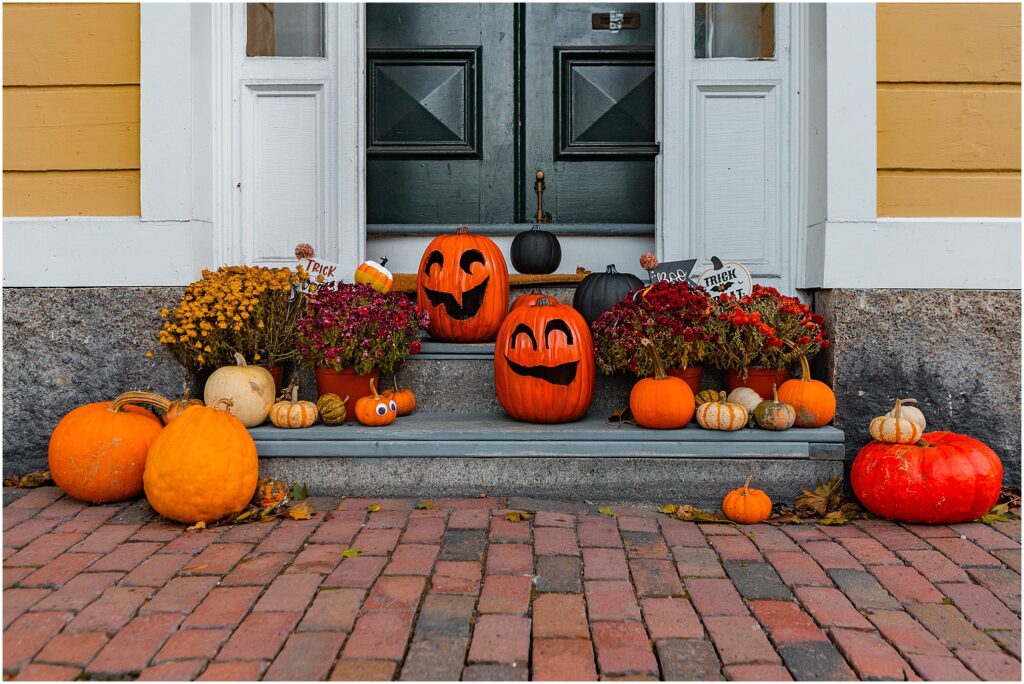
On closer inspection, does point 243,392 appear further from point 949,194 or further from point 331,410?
point 949,194

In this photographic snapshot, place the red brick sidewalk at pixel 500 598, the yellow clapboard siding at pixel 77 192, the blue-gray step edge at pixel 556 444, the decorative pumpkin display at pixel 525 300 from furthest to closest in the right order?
the decorative pumpkin display at pixel 525 300 → the yellow clapboard siding at pixel 77 192 → the blue-gray step edge at pixel 556 444 → the red brick sidewalk at pixel 500 598

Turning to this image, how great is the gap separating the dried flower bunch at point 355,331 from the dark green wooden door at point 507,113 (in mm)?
1200

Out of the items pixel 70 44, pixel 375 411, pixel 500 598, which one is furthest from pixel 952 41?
pixel 70 44

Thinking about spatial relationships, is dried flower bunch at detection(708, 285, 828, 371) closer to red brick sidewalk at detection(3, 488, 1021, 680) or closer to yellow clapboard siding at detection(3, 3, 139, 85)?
red brick sidewalk at detection(3, 488, 1021, 680)

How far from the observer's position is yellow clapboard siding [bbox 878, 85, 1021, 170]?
3.37m

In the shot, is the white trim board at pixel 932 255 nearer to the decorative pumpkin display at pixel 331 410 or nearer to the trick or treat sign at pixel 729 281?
the trick or treat sign at pixel 729 281

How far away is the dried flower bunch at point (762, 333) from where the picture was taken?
10.7ft

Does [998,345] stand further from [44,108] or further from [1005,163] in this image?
[44,108]

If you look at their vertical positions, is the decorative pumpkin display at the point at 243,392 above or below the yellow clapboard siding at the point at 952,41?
below

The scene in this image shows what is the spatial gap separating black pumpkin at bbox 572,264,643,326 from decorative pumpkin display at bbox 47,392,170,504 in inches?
78.0

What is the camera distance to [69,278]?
3424 mm

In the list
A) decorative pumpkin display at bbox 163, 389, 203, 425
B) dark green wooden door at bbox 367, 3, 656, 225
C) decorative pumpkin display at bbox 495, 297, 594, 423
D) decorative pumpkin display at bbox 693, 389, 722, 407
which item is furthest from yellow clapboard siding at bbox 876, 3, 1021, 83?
decorative pumpkin display at bbox 163, 389, 203, 425

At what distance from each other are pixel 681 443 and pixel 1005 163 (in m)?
1.95

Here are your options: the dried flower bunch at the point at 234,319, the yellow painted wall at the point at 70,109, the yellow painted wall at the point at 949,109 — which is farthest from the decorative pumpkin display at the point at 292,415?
the yellow painted wall at the point at 949,109
